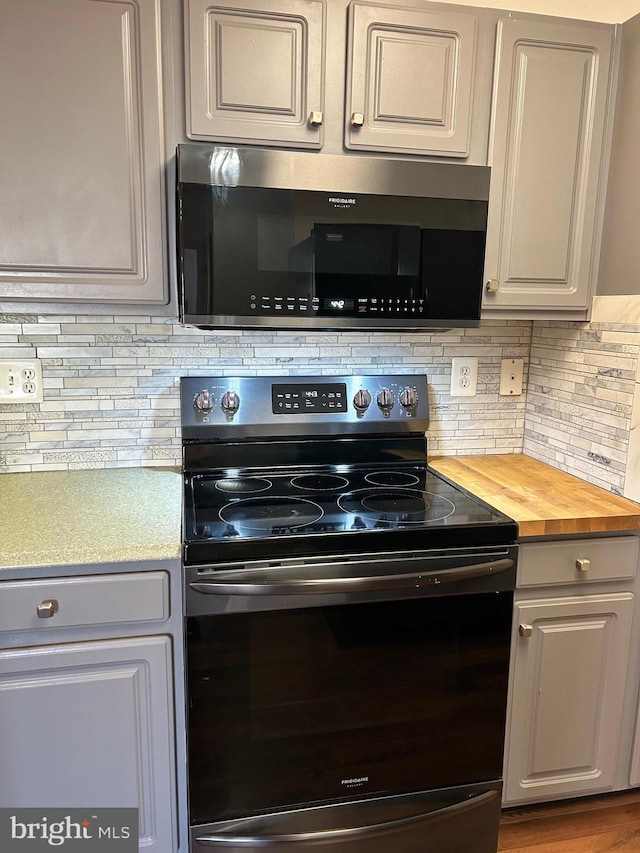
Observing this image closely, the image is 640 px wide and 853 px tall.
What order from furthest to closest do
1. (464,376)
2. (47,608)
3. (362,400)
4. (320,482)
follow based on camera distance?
(464,376), (362,400), (320,482), (47,608)

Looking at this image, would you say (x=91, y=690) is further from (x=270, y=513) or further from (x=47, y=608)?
(x=270, y=513)

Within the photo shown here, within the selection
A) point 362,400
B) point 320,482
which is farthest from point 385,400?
point 320,482

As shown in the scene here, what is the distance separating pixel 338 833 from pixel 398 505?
0.76 metres

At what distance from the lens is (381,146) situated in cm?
148

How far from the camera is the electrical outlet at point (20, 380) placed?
5.42 feet

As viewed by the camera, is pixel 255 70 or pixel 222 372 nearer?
pixel 255 70

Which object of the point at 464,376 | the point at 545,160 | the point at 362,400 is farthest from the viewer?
the point at 464,376

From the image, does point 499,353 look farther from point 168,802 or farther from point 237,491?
point 168,802

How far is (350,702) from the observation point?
4.48 ft

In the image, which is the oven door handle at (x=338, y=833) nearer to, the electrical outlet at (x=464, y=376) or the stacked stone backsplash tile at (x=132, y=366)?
the stacked stone backsplash tile at (x=132, y=366)

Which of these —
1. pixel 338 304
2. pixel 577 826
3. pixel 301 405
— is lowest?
pixel 577 826

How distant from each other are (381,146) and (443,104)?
19cm

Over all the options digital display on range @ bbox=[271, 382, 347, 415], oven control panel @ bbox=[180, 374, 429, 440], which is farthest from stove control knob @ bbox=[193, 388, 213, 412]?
digital display on range @ bbox=[271, 382, 347, 415]

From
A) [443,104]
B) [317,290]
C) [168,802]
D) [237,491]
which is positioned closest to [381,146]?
[443,104]
